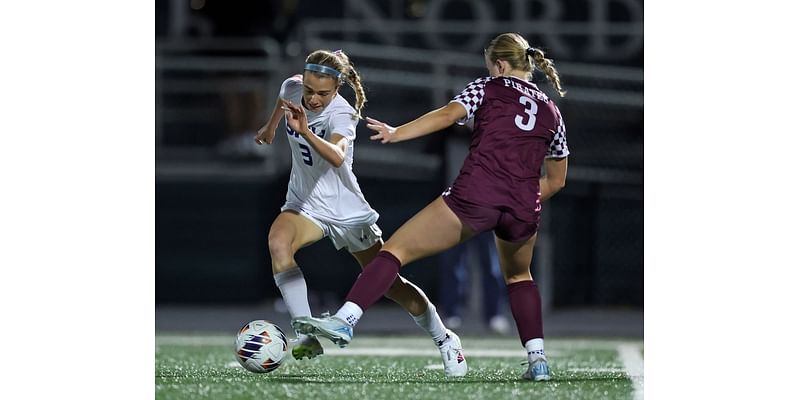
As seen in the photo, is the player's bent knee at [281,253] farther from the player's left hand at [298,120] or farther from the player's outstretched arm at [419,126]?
the player's outstretched arm at [419,126]

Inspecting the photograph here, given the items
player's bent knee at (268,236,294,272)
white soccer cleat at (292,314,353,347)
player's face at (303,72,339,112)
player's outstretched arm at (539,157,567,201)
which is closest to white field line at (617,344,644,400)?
player's outstretched arm at (539,157,567,201)

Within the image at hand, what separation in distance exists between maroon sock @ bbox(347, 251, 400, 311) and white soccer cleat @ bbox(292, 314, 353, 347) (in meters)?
0.15

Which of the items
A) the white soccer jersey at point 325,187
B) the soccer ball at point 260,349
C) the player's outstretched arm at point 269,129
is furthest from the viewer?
the player's outstretched arm at point 269,129

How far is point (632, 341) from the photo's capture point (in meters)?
8.45

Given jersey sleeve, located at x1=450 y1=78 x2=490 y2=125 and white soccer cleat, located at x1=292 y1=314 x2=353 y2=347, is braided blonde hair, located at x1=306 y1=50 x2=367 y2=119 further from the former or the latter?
white soccer cleat, located at x1=292 y1=314 x2=353 y2=347

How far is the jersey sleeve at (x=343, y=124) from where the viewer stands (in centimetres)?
537

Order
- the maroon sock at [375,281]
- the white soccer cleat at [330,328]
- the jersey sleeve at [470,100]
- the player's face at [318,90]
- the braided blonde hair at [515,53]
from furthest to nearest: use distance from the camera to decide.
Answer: the player's face at [318,90] → the braided blonde hair at [515,53] → the jersey sleeve at [470,100] → the maroon sock at [375,281] → the white soccer cleat at [330,328]

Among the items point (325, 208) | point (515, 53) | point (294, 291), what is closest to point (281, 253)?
point (294, 291)

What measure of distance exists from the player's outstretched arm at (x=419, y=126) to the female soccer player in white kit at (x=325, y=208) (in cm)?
41

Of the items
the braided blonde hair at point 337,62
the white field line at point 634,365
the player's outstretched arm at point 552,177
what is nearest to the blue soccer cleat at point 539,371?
the white field line at point 634,365

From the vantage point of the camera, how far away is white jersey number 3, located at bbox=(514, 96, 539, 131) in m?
Result: 5.10

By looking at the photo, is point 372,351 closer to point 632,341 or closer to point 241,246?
point 632,341

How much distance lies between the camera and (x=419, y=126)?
4.92 m

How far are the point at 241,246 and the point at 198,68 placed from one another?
1.86m
